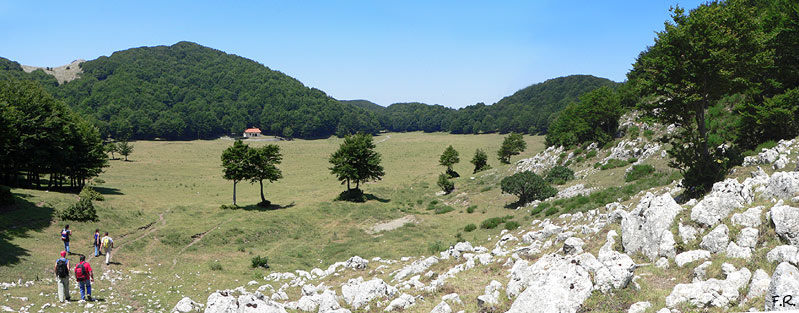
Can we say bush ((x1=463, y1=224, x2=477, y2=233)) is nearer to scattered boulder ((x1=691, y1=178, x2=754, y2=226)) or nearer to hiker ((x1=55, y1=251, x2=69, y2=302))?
scattered boulder ((x1=691, y1=178, x2=754, y2=226))

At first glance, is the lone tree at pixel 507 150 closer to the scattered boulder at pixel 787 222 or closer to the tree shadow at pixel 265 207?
the tree shadow at pixel 265 207

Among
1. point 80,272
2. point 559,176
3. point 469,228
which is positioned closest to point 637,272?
point 80,272

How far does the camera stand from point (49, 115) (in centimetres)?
5112

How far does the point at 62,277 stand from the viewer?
1858 cm

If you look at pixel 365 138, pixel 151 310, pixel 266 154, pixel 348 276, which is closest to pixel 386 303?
pixel 348 276

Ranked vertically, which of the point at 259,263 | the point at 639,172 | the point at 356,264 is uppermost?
the point at 639,172

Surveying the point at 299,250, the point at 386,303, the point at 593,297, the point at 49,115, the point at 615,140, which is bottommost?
the point at 299,250

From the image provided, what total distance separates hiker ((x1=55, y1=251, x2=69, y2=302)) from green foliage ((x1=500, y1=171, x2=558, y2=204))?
38.5 m

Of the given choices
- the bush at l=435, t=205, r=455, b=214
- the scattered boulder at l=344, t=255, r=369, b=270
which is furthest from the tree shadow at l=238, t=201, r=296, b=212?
the scattered boulder at l=344, t=255, r=369, b=270

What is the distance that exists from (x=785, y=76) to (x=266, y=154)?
5313 centimetres

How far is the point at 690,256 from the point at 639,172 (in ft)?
95.8

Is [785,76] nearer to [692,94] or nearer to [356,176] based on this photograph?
[692,94]

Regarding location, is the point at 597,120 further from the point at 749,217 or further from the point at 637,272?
the point at 637,272

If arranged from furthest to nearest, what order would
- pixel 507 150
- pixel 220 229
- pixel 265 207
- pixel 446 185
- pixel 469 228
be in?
pixel 507 150 < pixel 446 185 < pixel 265 207 < pixel 220 229 < pixel 469 228
